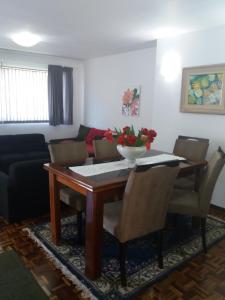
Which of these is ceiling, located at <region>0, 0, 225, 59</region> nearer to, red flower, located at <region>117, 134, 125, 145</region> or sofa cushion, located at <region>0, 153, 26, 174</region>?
red flower, located at <region>117, 134, 125, 145</region>

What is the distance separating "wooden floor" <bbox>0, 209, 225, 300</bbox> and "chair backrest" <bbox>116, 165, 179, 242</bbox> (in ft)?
1.47

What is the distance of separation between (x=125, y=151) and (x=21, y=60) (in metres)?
4.02

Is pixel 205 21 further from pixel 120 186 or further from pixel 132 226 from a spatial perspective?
pixel 132 226

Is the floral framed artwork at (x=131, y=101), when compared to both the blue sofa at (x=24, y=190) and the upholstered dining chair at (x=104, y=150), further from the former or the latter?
the blue sofa at (x=24, y=190)

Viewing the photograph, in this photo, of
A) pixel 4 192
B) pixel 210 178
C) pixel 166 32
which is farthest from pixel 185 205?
pixel 166 32

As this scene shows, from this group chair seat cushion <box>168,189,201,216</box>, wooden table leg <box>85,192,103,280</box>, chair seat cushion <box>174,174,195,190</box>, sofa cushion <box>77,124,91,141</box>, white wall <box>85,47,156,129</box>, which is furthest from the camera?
sofa cushion <box>77,124,91,141</box>

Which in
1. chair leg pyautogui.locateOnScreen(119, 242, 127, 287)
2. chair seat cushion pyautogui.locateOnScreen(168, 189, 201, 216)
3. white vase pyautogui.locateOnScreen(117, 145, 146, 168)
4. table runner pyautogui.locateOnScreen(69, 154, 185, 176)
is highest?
white vase pyautogui.locateOnScreen(117, 145, 146, 168)

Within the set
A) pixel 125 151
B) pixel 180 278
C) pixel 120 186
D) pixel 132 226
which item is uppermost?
pixel 125 151

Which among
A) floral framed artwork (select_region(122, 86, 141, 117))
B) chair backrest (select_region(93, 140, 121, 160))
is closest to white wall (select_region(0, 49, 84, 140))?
floral framed artwork (select_region(122, 86, 141, 117))

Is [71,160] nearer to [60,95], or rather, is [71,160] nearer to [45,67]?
[60,95]

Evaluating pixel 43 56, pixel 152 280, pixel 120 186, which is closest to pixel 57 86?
pixel 43 56

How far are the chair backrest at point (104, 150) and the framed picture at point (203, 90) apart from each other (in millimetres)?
1298

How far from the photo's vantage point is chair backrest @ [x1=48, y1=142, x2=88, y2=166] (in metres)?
2.56

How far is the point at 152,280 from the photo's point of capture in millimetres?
1976
